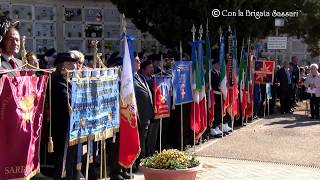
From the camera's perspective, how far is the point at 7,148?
15.9ft

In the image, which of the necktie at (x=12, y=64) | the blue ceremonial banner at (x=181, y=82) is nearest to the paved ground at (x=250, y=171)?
the blue ceremonial banner at (x=181, y=82)

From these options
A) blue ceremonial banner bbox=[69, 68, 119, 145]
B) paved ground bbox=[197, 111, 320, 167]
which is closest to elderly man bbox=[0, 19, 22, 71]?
blue ceremonial banner bbox=[69, 68, 119, 145]

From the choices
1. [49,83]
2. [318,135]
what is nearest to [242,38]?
[318,135]

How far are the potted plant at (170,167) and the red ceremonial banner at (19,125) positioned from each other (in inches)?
64.4

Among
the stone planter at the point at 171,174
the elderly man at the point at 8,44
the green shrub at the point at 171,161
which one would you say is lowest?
the stone planter at the point at 171,174

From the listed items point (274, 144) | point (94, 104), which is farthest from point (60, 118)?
point (274, 144)

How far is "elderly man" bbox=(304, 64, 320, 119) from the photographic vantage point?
611 inches

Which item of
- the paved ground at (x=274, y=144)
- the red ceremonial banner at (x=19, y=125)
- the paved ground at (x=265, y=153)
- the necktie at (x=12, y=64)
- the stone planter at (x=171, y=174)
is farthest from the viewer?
the paved ground at (x=274, y=144)

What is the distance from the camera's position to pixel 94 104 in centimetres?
612

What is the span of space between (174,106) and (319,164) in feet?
8.84

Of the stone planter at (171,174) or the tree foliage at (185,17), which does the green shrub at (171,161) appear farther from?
the tree foliage at (185,17)

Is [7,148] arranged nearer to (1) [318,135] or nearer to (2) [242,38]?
(1) [318,135]

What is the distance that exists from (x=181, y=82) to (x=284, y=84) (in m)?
8.25

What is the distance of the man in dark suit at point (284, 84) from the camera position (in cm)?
1692
